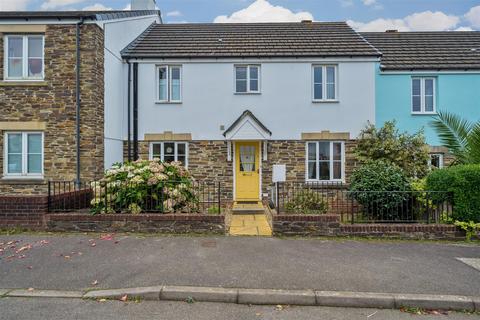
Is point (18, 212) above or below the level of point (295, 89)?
below

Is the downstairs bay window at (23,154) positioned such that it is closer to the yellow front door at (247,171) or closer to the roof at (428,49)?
the yellow front door at (247,171)

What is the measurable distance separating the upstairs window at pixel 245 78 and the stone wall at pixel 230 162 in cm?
221

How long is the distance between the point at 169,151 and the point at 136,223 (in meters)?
5.24

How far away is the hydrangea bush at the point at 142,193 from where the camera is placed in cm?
824

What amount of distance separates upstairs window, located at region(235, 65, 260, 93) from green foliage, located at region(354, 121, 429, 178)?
4.64 m

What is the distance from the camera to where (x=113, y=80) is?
12.2 metres

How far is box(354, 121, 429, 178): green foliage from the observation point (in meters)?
11.3

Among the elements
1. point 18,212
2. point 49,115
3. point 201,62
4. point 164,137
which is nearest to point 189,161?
point 164,137

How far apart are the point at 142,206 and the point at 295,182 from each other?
617cm

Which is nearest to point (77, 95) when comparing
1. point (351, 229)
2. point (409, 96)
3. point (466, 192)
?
point (351, 229)

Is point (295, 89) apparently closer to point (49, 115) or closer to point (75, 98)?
point (75, 98)

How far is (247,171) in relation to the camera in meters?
12.7

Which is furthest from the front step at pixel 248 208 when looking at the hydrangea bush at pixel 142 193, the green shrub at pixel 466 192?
the green shrub at pixel 466 192

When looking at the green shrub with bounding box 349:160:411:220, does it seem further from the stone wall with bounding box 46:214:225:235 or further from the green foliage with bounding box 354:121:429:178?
the stone wall with bounding box 46:214:225:235
